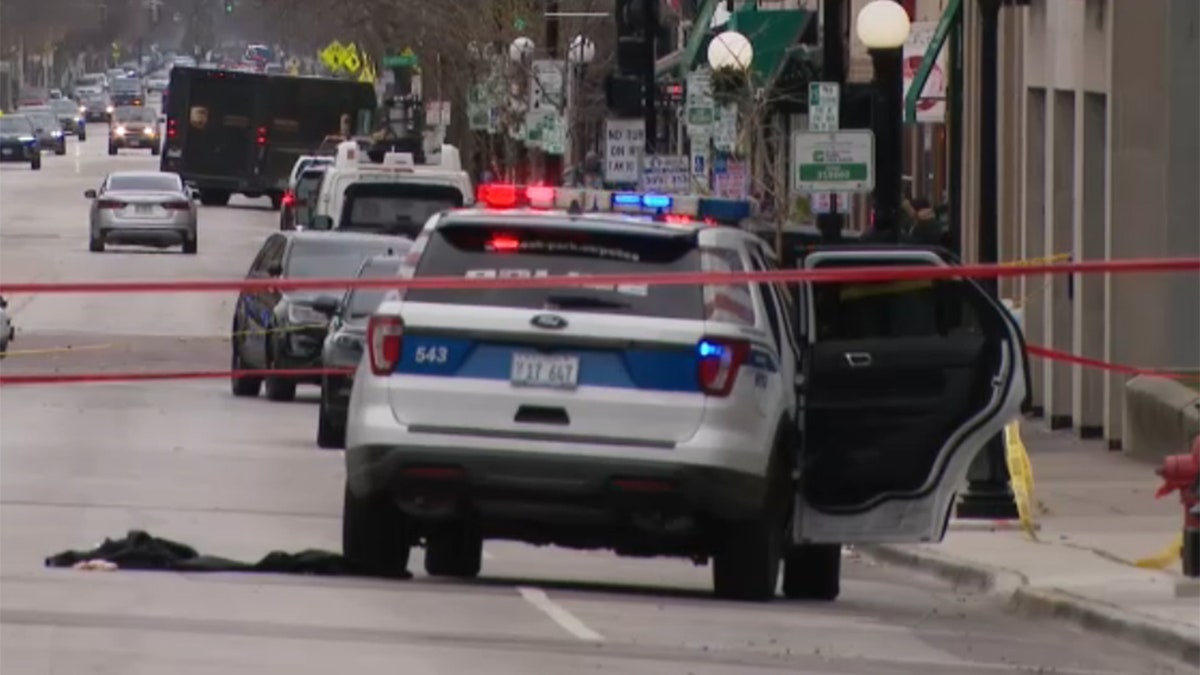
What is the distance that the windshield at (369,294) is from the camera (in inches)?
960

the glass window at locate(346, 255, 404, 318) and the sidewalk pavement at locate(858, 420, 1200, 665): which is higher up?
the glass window at locate(346, 255, 404, 318)

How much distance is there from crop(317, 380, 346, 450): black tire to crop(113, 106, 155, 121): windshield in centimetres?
8920

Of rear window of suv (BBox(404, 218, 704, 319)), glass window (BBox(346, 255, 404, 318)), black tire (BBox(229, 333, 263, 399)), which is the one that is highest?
rear window of suv (BBox(404, 218, 704, 319))

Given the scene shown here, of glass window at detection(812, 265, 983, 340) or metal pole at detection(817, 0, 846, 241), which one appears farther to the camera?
metal pole at detection(817, 0, 846, 241)

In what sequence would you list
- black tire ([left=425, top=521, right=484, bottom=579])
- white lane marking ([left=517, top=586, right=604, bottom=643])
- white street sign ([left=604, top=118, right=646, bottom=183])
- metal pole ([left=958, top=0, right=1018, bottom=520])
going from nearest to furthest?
white lane marking ([left=517, top=586, right=604, bottom=643])
black tire ([left=425, top=521, right=484, bottom=579])
metal pole ([left=958, top=0, right=1018, bottom=520])
white street sign ([left=604, top=118, right=646, bottom=183])

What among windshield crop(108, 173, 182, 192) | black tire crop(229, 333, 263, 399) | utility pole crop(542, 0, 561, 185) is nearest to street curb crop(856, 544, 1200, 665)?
black tire crop(229, 333, 263, 399)

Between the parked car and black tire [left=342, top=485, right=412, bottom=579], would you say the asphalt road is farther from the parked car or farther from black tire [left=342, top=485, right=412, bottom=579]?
the parked car

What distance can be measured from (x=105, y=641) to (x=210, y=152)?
60.4m

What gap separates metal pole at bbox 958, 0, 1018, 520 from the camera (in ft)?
64.5

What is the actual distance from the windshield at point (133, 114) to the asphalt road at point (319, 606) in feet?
284

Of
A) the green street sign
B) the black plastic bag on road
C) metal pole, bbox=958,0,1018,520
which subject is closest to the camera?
the black plastic bag on road

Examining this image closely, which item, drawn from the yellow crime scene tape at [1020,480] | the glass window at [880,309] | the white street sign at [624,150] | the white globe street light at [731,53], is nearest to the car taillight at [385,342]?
the glass window at [880,309]

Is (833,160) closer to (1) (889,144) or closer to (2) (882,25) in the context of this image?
(1) (889,144)

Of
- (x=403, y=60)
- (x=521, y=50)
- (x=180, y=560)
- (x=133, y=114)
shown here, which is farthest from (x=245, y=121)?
(x=180, y=560)
